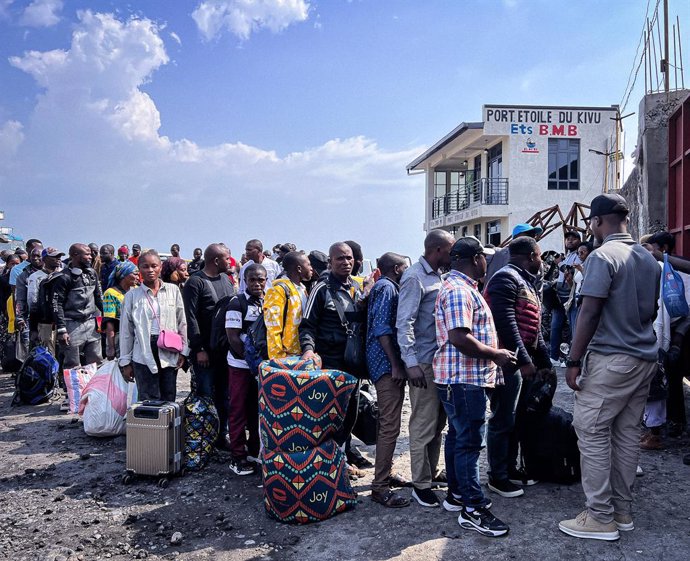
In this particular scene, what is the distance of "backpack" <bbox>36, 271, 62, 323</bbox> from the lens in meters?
7.07

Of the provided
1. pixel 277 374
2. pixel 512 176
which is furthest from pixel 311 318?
pixel 512 176

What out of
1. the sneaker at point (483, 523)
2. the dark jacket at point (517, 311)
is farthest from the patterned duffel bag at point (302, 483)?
the dark jacket at point (517, 311)

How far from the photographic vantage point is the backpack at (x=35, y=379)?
7.16 metres

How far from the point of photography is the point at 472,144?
27.5m

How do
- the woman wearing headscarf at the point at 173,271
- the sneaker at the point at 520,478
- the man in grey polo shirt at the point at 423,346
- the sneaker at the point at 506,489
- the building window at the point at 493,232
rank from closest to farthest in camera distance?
the man in grey polo shirt at the point at 423,346
the sneaker at the point at 506,489
the sneaker at the point at 520,478
the woman wearing headscarf at the point at 173,271
the building window at the point at 493,232

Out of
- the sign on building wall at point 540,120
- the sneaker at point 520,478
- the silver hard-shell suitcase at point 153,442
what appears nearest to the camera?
the sneaker at point 520,478

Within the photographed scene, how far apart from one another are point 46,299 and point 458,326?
6032 millimetres

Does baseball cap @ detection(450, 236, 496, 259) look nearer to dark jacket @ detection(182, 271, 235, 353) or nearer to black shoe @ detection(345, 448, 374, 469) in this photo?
black shoe @ detection(345, 448, 374, 469)

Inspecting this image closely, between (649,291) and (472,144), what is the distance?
25.3 meters

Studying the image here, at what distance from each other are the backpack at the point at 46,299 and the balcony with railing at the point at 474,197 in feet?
70.3

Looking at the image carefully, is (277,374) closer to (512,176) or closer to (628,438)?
(628,438)

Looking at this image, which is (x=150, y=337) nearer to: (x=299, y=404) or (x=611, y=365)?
(x=299, y=404)

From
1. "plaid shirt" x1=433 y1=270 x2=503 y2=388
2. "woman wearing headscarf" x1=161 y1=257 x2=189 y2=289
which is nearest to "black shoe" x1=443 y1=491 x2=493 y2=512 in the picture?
"plaid shirt" x1=433 y1=270 x2=503 y2=388

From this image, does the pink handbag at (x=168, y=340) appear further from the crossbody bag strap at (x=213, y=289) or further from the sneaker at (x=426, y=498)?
the sneaker at (x=426, y=498)
